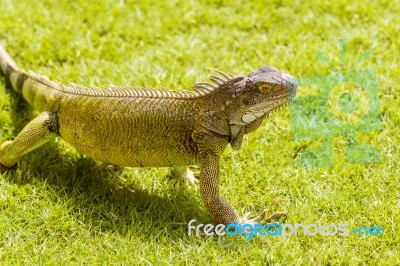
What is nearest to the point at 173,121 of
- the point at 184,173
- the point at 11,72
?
the point at 184,173

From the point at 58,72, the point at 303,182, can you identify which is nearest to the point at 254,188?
the point at 303,182

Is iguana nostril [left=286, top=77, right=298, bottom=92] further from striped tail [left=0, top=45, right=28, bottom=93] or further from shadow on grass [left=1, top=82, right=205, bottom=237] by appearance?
striped tail [left=0, top=45, right=28, bottom=93]

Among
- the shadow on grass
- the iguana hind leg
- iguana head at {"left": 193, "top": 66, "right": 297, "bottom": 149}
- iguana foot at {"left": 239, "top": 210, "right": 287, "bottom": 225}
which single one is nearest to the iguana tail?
the iguana hind leg

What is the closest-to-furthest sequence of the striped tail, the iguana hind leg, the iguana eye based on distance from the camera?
the iguana eye, the iguana hind leg, the striped tail

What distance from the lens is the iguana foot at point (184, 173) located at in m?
5.97

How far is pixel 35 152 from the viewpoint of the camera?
20.5 ft

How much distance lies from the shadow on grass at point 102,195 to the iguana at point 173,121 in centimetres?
30

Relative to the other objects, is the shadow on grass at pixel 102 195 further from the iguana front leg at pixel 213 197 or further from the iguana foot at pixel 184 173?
the iguana front leg at pixel 213 197

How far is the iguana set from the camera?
5234 millimetres

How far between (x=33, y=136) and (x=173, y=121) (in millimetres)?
1330

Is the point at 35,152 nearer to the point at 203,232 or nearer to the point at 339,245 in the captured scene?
the point at 203,232

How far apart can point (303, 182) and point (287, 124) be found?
0.86 meters

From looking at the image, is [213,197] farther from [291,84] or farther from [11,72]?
[11,72]

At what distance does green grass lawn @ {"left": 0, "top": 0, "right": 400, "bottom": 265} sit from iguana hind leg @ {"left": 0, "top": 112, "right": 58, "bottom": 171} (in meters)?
0.21
